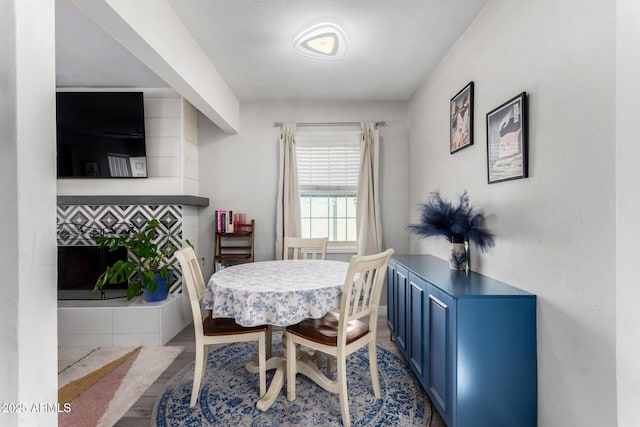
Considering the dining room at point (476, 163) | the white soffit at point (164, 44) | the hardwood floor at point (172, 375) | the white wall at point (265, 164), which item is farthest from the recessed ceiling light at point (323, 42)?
the hardwood floor at point (172, 375)

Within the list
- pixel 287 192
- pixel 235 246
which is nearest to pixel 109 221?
pixel 235 246

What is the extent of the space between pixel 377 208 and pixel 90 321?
315cm

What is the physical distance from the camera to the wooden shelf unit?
11.6 ft

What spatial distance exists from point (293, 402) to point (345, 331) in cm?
65

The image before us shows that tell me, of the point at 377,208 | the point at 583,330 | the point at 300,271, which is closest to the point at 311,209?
the point at 377,208

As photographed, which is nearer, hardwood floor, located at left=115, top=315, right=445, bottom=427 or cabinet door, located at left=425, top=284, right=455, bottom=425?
cabinet door, located at left=425, top=284, right=455, bottom=425

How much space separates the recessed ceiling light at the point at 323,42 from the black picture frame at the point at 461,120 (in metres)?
0.99

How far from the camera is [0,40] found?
74cm

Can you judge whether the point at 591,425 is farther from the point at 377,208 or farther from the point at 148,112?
the point at 148,112

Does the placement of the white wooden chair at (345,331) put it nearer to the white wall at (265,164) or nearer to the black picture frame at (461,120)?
the black picture frame at (461,120)

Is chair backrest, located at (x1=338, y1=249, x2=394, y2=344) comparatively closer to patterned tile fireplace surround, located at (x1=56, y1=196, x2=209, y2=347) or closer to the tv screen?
patterned tile fireplace surround, located at (x1=56, y1=196, x2=209, y2=347)

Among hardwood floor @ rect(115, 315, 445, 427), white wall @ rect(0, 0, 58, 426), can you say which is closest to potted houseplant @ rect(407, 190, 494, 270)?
hardwood floor @ rect(115, 315, 445, 427)

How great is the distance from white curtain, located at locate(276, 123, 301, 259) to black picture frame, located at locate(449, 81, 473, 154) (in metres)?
1.83

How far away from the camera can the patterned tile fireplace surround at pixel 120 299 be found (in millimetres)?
2824
